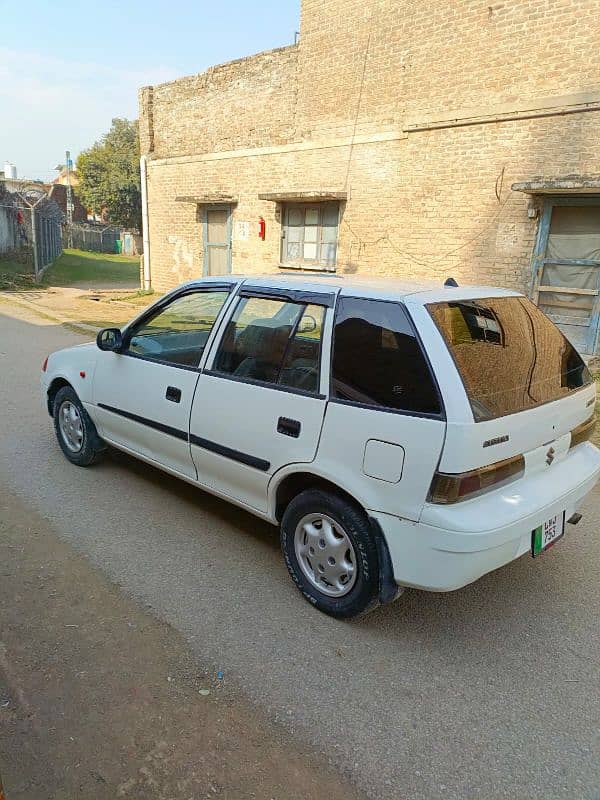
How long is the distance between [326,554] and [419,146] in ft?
28.2

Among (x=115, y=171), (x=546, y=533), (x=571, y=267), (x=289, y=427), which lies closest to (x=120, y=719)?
(x=289, y=427)

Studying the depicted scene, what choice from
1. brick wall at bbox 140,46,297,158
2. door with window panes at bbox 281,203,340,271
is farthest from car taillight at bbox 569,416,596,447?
brick wall at bbox 140,46,297,158

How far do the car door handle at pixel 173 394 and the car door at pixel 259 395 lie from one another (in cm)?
18

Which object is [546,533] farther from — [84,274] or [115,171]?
[115,171]

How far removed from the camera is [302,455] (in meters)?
2.79

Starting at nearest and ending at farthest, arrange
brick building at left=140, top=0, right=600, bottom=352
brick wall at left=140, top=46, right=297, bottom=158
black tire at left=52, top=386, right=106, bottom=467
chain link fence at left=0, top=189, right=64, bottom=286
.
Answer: black tire at left=52, top=386, right=106, bottom=467 < brick building at left=140, top=0, right=600, bottom=352 < brick wall at left=140, top=46, right=297, bottom=158 < chain link fence at left=0, top=189, right=64, bottom=286

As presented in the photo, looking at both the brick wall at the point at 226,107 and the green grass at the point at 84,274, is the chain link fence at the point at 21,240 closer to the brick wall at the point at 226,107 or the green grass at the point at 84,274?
the green grass at the point at 84,274

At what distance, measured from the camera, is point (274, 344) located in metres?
3.09

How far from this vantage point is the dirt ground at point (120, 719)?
1935 mm

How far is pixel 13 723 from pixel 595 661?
2.52 meters

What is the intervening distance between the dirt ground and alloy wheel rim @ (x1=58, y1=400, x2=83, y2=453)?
174cm

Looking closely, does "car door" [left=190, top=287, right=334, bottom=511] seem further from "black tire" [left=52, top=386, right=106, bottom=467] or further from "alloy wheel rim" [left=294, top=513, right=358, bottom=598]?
"black tire" [left=52, top=386, right=106, bottom=467]

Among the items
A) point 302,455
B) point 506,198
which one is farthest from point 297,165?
point 302,455

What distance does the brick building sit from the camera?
26.2 feet
